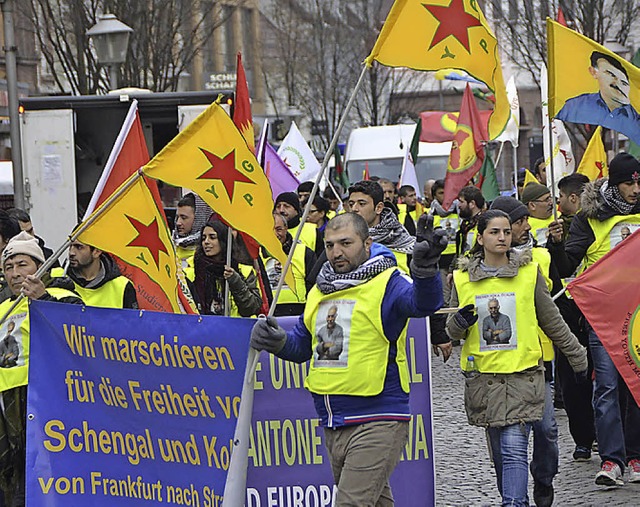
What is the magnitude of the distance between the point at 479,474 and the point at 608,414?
3.17ft

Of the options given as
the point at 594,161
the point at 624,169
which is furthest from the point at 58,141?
the point at 624,169

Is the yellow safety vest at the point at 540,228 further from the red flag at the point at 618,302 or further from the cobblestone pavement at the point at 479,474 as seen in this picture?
the red flag at the point at 618,302

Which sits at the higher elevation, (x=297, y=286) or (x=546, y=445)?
(x=297, y=286)

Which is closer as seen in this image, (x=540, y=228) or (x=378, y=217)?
(x=378, y=217)

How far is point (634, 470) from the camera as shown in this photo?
8.53m

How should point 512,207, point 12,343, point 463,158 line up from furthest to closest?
1. point 463,158
2. point 512,207
3. point 12,343

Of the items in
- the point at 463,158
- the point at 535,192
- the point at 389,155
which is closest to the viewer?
the point at 535,192

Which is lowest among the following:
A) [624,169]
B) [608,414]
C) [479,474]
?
[479,474]

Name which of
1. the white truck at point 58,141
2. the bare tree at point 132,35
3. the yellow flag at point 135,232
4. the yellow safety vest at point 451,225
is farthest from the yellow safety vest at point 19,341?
the bare tree at point 132,35

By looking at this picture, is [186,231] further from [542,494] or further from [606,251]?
[542,494]

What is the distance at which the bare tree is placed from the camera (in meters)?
23.1

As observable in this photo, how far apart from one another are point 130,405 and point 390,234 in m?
2.67

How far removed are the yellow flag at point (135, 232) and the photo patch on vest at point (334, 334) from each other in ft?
4.35

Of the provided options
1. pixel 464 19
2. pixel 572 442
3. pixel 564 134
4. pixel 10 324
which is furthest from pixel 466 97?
pixel 10 324
